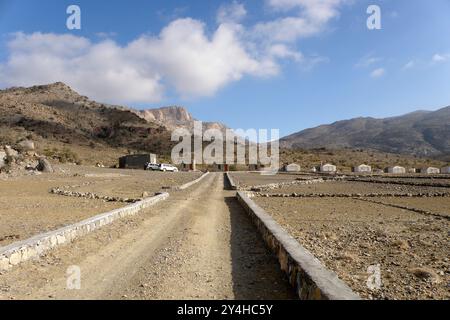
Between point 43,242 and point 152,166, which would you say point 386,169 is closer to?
point 152,166

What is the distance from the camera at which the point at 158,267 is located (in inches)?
284

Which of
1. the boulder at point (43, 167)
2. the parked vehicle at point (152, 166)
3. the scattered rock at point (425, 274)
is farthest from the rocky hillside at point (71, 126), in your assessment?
the scattered rock at point (425, 274)

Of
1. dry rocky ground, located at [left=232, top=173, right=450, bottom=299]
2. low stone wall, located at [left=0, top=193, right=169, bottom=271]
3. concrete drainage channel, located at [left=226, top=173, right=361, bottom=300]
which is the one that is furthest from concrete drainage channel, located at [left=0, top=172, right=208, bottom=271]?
dry rocky ground, located at [left=232, top=173, right=450, bottom=299]

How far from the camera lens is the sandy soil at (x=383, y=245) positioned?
20.6ft

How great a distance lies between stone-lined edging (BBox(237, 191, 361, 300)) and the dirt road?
0.64 ft

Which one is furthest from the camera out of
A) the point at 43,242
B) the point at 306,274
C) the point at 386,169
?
the point at 386,169

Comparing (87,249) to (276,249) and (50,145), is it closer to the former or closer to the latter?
(276,249)

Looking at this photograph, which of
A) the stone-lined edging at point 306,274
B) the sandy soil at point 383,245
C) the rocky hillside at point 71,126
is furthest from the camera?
the rocky hillside at point 71,126

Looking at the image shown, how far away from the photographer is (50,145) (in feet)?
252

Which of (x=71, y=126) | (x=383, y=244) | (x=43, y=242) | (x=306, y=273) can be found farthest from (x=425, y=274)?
(x=71, y=126)

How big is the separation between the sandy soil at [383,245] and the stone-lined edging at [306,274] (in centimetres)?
67

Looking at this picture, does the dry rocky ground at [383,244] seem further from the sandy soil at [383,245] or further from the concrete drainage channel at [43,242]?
the concrete drainage channel at [43,242]

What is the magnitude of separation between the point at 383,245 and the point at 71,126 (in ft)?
329

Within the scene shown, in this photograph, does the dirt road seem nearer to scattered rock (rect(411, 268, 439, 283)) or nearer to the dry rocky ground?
the dry rocky ground
